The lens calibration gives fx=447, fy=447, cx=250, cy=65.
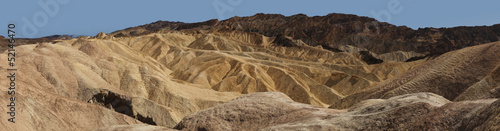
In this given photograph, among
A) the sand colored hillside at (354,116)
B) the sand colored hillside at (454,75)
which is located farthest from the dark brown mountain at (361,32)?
the sand colored hillside at (354,116)

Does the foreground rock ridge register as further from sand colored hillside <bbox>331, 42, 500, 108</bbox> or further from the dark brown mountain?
the dark brown mountain

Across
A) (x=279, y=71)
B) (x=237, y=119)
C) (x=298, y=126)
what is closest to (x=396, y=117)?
(x=298, y=126)

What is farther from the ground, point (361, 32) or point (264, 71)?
point (361, 32)

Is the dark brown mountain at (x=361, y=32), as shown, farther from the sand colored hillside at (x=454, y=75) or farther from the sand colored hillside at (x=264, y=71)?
the sand colored hillside at (x=454, y=75)

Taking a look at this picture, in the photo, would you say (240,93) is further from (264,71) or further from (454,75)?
(454,75)

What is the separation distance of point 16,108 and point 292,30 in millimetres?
127429

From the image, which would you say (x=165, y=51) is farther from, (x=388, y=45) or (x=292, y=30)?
(x=388, y=45)

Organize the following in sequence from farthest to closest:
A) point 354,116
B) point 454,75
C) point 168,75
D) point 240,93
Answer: point 168,75 → point 240,93 → point 454,75 → point 354,116

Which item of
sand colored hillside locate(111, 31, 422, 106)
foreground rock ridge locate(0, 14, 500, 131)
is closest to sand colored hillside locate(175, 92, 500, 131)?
foreground rock ridge locate(0, 14, 500, 131)

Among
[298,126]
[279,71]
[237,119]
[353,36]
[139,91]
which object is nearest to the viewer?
[298,126]

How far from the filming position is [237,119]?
11.3 metres

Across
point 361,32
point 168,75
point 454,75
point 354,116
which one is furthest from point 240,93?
point 361,32

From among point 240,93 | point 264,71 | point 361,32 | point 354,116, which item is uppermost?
point 361,32

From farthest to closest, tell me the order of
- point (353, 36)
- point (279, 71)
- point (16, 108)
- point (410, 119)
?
point (353, 36) → point (279, 71) → point (16, 108) → point (410, 119)
